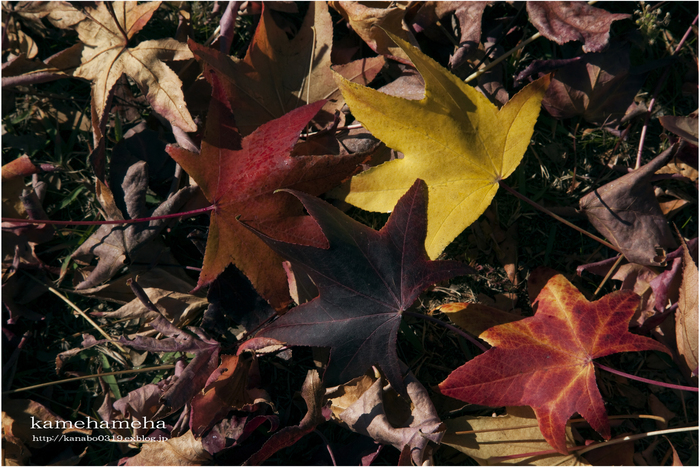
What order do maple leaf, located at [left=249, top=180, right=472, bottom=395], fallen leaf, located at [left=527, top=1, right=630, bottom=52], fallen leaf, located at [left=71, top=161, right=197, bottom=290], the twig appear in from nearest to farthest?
maple leaf, located at [left=249, top=180, right=472, bottom=395]
fallen leaf, located at [left=527, top=1, right=630, bottom=52]
fallen leaf, located at [left=71, top=161, right=197, bottom=290]
the twig

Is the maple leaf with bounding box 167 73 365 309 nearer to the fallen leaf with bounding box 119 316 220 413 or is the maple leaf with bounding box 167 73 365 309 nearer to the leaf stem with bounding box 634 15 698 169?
the fallen leaf with bounding box 119 316 220 413

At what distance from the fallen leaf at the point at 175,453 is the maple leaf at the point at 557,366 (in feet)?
2.87

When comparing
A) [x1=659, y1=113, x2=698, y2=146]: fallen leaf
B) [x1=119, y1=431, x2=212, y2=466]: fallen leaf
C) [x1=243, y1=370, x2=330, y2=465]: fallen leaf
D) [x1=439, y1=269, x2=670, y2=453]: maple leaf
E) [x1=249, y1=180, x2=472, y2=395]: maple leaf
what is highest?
[x1=659, y1=113, x2=698, y2=146]: fallen leaf

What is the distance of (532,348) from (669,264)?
0.63 meters

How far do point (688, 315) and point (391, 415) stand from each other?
0.98m

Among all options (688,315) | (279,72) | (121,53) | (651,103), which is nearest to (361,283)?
(279,72)

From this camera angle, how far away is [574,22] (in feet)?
4.71

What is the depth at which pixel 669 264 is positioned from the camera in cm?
153

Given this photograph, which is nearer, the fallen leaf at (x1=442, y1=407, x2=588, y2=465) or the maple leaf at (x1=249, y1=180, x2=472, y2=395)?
the maple leaf at (x1=249, y1=180, x2=472, y2=395)

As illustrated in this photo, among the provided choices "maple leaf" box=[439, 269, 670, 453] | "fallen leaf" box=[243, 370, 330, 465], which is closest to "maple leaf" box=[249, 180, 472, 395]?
"fallen leaf" box=[243, 370, 330, 465]

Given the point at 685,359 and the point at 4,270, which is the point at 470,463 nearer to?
the point at 685,359

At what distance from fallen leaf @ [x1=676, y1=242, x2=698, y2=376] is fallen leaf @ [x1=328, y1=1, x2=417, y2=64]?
1.11 metres

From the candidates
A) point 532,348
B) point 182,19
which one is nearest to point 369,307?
point 532,348

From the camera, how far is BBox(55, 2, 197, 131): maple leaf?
1416 millimetres
